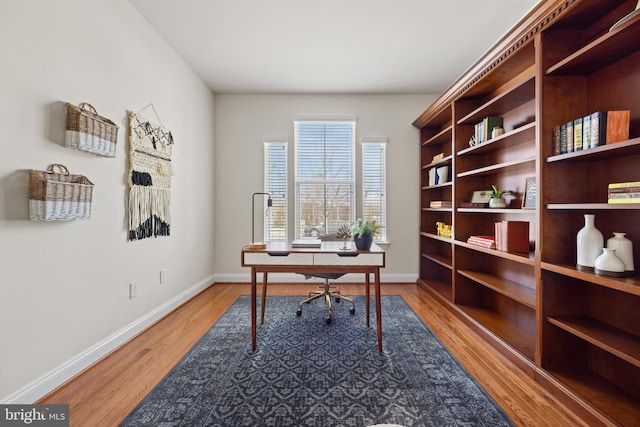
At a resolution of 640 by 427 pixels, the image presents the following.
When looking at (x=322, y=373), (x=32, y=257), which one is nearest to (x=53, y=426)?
(x=32, y=257)

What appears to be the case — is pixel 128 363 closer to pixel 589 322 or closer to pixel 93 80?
pixel 93 80

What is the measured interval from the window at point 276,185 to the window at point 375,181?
47.5 inches

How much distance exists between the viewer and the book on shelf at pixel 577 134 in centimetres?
165

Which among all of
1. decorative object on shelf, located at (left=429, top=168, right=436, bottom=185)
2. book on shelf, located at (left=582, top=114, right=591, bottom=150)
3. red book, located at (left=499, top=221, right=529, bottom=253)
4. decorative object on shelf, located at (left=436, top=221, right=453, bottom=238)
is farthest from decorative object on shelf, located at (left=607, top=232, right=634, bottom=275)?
decorative object on shelf, located at (left=429, top=168, right=436, bottom=185)

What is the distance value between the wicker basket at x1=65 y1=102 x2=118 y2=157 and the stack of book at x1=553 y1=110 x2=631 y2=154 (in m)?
3.05

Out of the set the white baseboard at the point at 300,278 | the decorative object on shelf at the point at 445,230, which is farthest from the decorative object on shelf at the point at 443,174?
the white baseboard at the point at 300,278

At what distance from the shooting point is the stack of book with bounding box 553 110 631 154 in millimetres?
1521

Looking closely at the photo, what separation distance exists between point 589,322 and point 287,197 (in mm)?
3438

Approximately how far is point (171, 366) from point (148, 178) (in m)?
1.67

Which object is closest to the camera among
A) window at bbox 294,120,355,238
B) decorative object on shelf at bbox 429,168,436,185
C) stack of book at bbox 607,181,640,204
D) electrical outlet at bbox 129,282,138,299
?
stack of book at bbox 607,181,640,204

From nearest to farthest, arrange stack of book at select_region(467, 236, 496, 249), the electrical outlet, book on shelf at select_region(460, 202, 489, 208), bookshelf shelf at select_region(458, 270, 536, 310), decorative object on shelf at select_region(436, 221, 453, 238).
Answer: bookshelf shelf at select_region(458, 270, 536, 310) → the electrical outlet → stack of book at select_region(467, 236, 496, 249) → book on shelf at select_region(460, 202, 489, 208) → decorative object on shelf at select_region(436, 221, 453, 238)

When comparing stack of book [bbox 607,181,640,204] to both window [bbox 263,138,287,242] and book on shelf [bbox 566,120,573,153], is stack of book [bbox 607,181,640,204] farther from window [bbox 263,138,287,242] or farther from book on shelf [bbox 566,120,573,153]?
window [bbox 263,138,287,242]

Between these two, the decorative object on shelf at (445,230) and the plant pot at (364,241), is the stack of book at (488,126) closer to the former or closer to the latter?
the decorative object on shelf at (445,230)

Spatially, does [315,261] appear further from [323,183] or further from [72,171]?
[323,183]
